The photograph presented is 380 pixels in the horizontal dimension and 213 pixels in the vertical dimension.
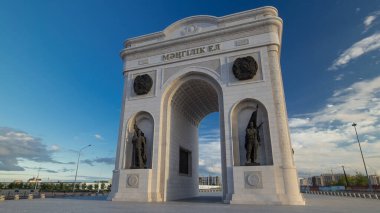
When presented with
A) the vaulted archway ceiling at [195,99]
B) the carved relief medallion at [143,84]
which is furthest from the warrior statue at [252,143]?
the carved relief medallion at [143,84]

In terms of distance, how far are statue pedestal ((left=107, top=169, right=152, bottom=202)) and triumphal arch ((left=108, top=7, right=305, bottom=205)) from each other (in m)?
0.07

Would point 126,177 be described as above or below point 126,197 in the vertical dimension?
above

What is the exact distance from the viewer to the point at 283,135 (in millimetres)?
14453

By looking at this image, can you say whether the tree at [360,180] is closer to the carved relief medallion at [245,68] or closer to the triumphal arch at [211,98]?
the triumphal arch at [211,98]

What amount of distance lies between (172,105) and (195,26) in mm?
7416

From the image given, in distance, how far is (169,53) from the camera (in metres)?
20.0

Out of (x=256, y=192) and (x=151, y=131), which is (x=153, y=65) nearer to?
(x=151, y=131)

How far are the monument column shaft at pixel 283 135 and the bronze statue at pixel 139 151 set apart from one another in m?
10.1

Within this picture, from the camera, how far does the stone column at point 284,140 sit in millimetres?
13086

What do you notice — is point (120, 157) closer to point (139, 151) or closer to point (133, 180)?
point (139, 151)

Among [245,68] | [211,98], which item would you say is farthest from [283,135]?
[211,98]

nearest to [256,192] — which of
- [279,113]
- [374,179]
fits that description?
[279,113]

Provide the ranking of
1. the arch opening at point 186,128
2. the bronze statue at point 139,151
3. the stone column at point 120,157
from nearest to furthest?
the stone column at point 120,157
the bronze statue at point 139,151
the arch opening at point 186,128

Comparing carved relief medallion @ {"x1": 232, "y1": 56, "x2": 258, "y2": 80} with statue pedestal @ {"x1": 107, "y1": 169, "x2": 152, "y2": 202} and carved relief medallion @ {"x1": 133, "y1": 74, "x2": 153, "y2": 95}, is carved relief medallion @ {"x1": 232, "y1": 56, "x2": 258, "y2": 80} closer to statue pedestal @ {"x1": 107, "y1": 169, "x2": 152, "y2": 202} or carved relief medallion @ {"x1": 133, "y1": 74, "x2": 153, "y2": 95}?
carved relief medallion @ {"x1": 133, "y1": 74, "x2": 153, "y2": 95}
